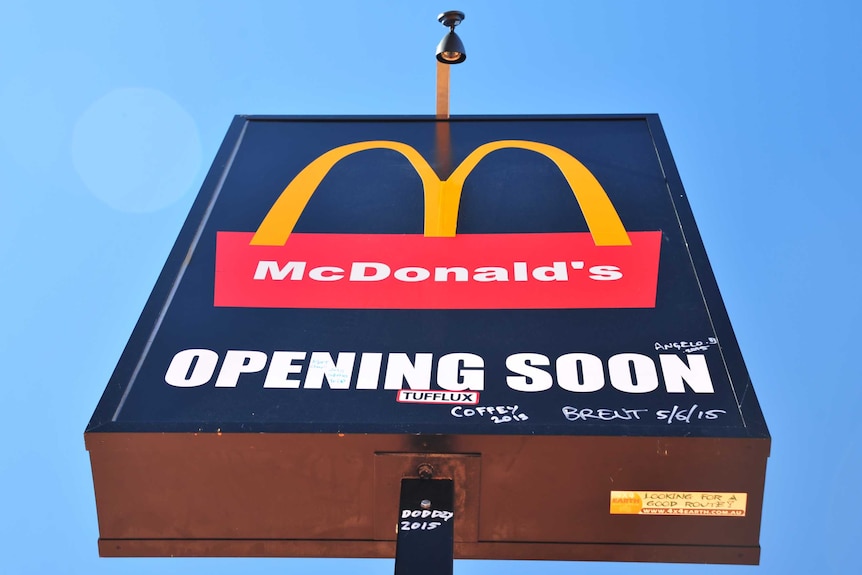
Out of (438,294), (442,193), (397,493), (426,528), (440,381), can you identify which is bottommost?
(426,528)

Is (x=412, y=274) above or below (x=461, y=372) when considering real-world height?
above

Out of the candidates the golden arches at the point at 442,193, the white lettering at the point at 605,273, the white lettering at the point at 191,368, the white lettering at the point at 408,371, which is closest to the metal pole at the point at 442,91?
the golden arches at the point at 442,193

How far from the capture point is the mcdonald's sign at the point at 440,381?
7.80 feet

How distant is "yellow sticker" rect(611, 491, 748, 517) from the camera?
7.78 feet

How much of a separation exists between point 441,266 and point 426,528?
107 centimetres

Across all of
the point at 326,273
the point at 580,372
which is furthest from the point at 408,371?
the point at 326,273

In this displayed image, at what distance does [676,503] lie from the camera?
7.82ft

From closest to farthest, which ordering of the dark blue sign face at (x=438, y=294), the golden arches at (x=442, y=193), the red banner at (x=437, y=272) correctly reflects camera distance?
the dark blue sign face at (x=438, y=294) < the red banner at (x=437, y=272) < the golden arches at (x=442, y=193)

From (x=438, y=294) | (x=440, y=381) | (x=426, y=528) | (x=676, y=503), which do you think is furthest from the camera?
(x=438, y=294)

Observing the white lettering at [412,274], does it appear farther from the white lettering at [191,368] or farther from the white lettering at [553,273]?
the white lettering at [191,368]

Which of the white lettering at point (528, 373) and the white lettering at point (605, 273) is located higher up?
the white lettering at point (605, 273)

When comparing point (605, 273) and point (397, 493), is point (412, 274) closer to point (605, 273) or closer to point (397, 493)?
point (605, 273)

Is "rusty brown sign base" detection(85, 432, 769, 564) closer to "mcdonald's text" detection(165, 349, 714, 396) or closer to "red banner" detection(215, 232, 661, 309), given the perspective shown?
"mcdonald's text" detection(165, 349, 714, 396)

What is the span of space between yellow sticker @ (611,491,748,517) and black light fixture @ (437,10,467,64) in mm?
2120
